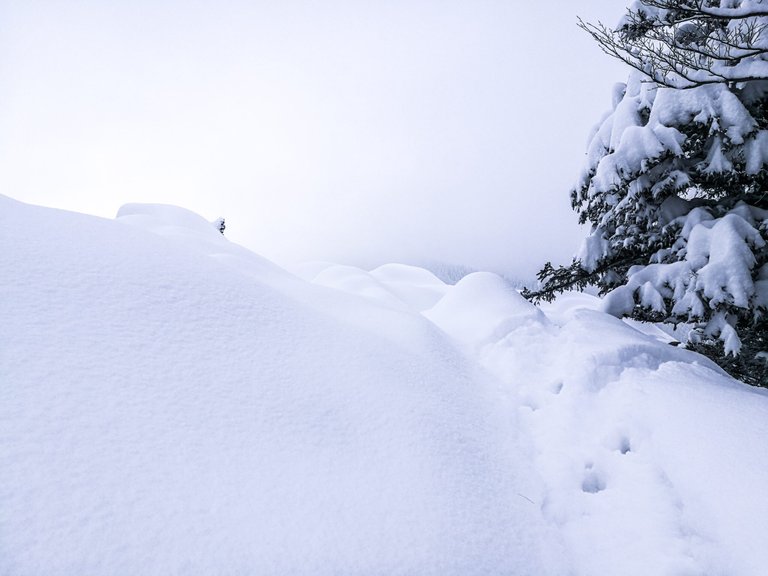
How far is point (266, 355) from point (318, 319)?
1.01 metres

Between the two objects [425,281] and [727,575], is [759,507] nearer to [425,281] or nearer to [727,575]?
[727,575]

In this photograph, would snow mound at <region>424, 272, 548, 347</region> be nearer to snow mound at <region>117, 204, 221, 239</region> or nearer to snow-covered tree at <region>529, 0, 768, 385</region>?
snow-covered tree at <region>529, 0, 768, 385</region>

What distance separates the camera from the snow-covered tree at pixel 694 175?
4102 mm

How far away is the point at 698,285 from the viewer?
4246 mm

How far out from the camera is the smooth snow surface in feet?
5.77

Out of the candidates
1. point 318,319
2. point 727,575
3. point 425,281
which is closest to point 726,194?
point 727,575

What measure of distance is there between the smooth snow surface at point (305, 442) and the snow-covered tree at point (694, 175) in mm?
854

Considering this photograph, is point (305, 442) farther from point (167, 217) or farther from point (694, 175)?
point (167, 217)

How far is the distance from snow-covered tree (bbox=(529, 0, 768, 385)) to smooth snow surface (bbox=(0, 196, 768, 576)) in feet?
2.80

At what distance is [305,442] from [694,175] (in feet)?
18.5

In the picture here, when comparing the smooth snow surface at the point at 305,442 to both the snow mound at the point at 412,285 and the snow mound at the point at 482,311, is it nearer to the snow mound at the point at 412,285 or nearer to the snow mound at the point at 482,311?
the snow mound at the point at 482,311

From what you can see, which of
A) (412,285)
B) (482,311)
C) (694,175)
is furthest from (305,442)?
(412,285)

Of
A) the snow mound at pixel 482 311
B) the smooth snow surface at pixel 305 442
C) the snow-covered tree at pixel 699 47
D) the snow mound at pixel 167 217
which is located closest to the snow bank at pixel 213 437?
the smooth snow surface at pixel 305 442

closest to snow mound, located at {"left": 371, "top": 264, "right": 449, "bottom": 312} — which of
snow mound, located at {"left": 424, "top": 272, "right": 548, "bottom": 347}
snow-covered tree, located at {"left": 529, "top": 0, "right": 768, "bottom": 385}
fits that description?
snow mound, located at {"left": 424, "top": 272, "right": 548, "bottom": 347}
